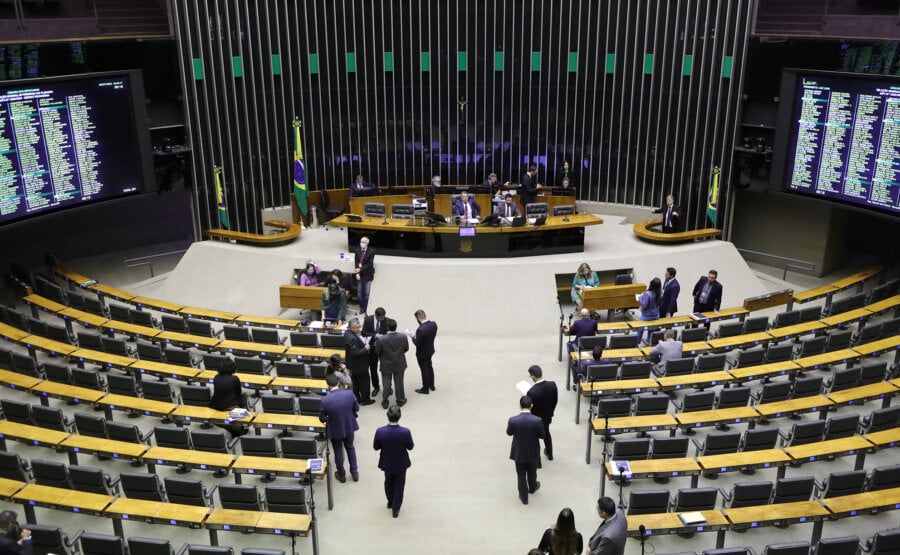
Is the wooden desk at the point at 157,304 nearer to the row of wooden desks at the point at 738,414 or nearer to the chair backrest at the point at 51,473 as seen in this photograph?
the chair backrest at the point at 51,473

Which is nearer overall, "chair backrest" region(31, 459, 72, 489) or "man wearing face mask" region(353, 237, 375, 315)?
"chair backrest" region(31, 459, 72, 489)

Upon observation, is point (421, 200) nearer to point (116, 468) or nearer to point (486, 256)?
point (486, 256)

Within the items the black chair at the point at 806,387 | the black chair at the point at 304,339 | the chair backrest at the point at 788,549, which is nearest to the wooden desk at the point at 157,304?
the black chair at the point at 304,339

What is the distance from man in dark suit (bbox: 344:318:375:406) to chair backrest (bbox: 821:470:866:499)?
5620 millimetres

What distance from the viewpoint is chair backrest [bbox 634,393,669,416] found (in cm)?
963

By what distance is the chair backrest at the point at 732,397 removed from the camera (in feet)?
32.0

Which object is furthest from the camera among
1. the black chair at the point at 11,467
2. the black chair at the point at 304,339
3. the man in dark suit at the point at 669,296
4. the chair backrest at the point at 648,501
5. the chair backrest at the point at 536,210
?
the chair backrest at the point at 536,210

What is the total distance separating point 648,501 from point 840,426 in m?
3.04

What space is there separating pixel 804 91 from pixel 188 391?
11681mm

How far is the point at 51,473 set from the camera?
8266 millimetres

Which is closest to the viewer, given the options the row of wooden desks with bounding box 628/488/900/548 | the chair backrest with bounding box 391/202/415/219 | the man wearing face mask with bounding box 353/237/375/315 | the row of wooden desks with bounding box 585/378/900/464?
the row of wooden desks with bounding box 628/488/900/548

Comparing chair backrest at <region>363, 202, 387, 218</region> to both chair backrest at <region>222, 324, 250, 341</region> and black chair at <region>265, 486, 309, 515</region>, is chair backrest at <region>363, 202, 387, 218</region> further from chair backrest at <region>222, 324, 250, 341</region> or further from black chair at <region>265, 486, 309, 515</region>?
black chair at <region>265, 486, 309, 515</region>

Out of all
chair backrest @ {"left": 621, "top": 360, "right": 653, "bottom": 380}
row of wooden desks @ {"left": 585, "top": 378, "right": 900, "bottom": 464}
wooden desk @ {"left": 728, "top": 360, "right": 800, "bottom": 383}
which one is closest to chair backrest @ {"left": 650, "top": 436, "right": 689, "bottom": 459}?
row of wooden desks @ {"left": 585, "top": 378, "right": 900, "bottom": 464}

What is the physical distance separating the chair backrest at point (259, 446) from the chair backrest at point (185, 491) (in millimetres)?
882
